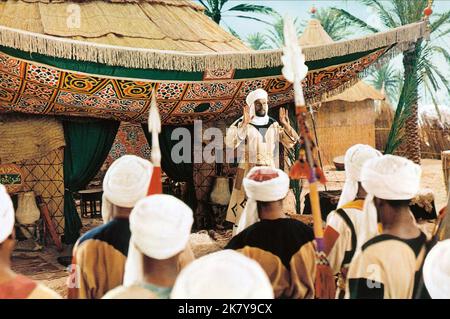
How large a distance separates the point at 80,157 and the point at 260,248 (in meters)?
4.62

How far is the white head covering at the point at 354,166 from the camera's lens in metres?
3.79

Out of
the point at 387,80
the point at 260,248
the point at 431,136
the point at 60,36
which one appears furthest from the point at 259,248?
the point at 387,80

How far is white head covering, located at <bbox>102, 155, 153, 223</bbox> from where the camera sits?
10.6 feet

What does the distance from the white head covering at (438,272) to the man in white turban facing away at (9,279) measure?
4.67ft

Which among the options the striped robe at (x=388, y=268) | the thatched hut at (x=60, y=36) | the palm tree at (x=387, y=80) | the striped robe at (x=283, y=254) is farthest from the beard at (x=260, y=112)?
the palm tree at (x=387, y=80)

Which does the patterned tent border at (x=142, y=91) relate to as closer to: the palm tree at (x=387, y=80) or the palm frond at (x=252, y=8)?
the palm frond at (x=252, y=8)

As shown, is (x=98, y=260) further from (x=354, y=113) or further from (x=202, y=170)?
(x=354, y=113)

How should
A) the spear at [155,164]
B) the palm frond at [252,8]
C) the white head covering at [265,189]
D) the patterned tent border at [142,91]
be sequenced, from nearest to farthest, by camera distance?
the spear at [155,164]
the white head covering at [265,189]
the patterned tent border at [142,91]
the palm frond at [252,8]

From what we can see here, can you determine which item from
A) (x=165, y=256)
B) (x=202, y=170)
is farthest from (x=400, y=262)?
(x=202, y=170)

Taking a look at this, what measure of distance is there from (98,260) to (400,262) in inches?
58.7

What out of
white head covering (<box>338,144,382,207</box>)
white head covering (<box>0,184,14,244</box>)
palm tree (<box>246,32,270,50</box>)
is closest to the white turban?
white head covering (<box>338,144,382,207</box>)

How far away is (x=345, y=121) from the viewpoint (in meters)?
17.8

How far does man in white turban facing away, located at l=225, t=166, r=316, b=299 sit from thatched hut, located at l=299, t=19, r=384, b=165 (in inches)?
558

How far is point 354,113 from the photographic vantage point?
58.7ft
